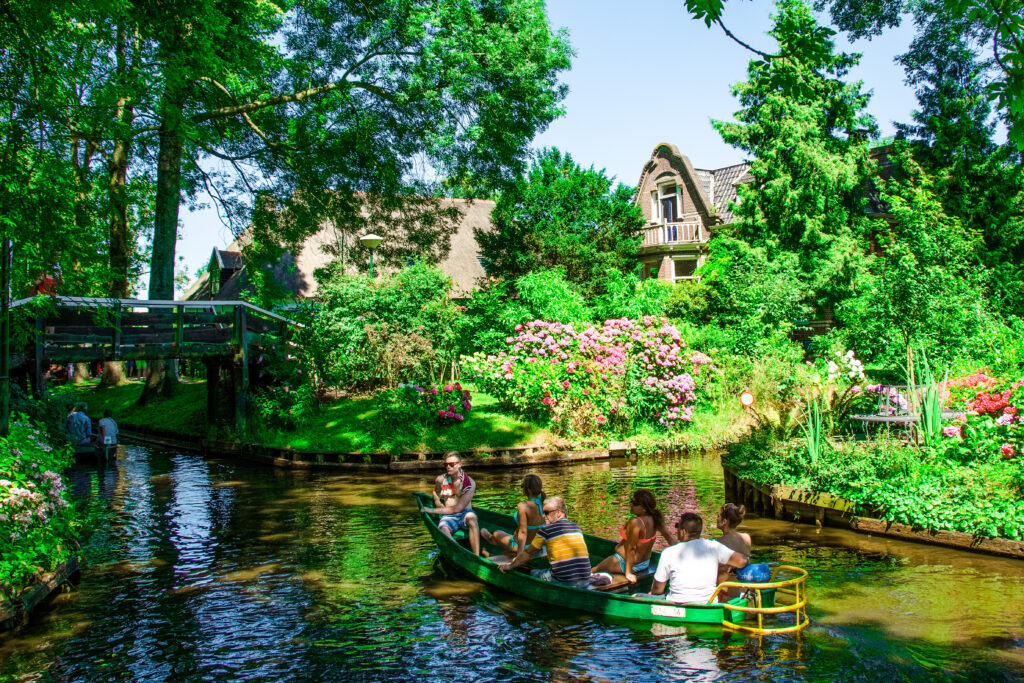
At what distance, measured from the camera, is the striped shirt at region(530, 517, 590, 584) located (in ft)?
31.9

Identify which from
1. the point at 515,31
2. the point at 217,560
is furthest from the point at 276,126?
the point at 217,560

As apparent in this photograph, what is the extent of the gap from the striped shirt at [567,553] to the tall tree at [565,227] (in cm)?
2309

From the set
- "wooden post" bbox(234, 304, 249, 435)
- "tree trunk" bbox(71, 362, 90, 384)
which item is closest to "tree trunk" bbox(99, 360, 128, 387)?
"tree trunk" bbox(71, 362, 90, 384)

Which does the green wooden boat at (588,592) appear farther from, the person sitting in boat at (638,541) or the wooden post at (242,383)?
the wooden post at (242,383)

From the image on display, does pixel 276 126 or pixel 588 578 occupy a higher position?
pixel 276 126

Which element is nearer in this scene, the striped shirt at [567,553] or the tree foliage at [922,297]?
the striped shirt at [567,553]

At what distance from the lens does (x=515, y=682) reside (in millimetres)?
7809

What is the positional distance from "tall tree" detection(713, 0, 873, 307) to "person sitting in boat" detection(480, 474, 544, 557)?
70.9 feet

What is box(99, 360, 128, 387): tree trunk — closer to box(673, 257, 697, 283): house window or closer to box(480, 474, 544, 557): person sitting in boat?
box(673, 257, 697, 283): house window

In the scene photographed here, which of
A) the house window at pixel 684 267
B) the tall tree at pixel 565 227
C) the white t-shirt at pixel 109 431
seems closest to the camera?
the white t-shirt at pixel 109 431

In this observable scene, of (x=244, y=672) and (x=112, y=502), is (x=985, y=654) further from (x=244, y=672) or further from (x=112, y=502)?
(x=112, y=502)

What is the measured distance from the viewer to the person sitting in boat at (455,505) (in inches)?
463

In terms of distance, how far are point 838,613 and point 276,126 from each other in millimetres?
21702

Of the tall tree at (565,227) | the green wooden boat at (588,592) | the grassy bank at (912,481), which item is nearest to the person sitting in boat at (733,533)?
the green wooden boat at (588,592)
